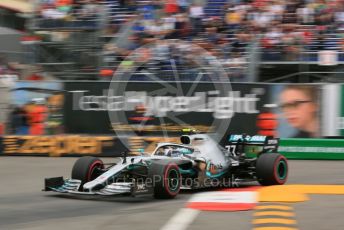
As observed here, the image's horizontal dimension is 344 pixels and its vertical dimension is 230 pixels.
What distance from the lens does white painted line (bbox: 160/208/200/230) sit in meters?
7.48

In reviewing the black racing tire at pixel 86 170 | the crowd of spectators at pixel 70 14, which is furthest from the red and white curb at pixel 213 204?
the crowd of spectators at pixel 70 14

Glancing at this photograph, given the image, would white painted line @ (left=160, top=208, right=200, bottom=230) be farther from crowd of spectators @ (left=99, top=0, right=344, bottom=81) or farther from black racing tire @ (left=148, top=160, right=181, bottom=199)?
crowd of spectators @ (left=99, top=0, right=344, bottom=81)

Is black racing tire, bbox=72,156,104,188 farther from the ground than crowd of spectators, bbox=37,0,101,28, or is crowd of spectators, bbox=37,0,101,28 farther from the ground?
crowd of spectators, bbox=37,0,101,28

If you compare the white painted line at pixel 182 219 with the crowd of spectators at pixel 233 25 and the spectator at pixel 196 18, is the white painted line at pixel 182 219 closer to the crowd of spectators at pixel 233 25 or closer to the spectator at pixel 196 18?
the crowd of spectators at pixel 233 25

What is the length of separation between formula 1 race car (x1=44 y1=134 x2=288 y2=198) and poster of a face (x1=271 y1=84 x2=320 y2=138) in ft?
15.1

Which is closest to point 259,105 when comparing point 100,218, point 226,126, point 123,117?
point 226,126

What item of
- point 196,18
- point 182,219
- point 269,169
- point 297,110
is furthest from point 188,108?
point 182,219

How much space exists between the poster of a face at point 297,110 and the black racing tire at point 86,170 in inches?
289

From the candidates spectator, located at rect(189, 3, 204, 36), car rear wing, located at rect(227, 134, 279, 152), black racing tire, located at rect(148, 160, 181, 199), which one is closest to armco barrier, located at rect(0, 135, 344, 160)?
spectator, located at rect(189, 3, 204, 36)

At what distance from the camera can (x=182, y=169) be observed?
33.4 ft

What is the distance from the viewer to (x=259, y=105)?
1642cm

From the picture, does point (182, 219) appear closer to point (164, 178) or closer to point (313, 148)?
point (164, 178)

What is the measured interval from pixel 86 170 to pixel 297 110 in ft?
25.8

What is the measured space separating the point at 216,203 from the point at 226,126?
7.58m
